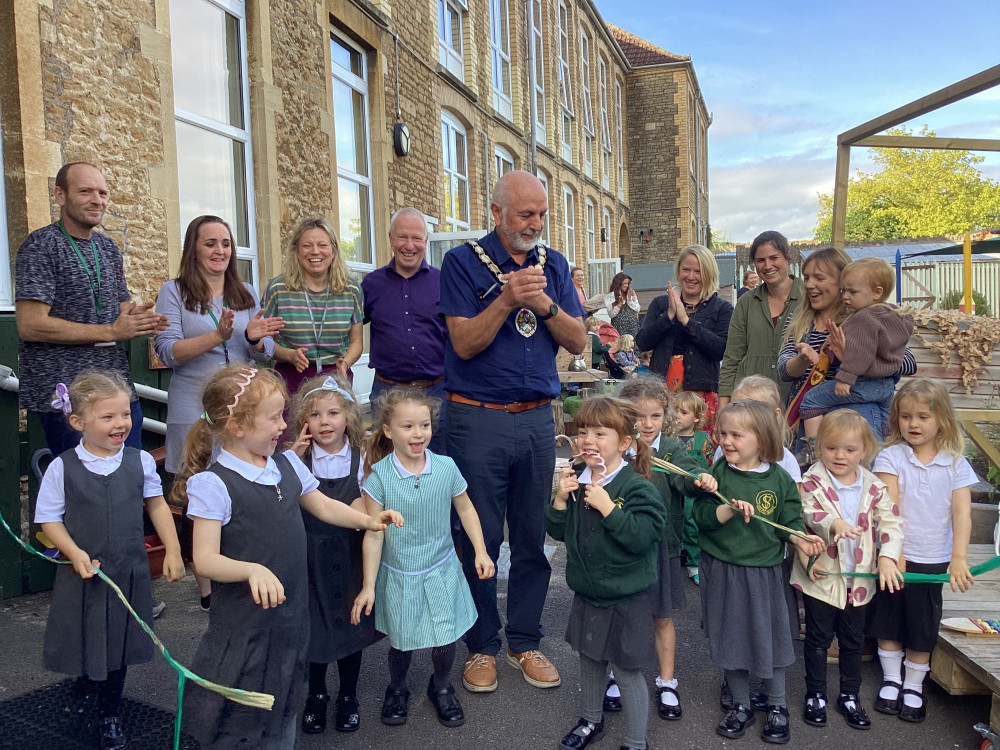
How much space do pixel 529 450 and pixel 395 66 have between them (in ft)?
25.3

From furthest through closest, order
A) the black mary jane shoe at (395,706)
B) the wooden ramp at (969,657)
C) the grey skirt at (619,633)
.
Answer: the black mary jane shoe at (395,706), the wooden ramp at (969,657), the grey skirt at (619,633)

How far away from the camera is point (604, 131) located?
25.7m

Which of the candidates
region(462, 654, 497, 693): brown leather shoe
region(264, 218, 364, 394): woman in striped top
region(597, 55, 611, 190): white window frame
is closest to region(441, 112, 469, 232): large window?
region(264, 218, 364, 394): woman in striped top

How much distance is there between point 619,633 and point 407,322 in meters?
2.11

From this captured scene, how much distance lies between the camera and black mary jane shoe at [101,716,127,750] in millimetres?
2799

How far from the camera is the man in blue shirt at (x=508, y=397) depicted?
129 inches

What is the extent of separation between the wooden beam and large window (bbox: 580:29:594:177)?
17047 millimetres

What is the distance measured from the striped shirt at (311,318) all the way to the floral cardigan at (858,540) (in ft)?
7.71

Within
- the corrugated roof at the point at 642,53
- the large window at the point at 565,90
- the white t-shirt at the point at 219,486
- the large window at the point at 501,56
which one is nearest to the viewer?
the white t-shirt at the point at 219,486

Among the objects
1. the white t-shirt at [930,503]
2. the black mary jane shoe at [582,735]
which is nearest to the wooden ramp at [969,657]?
the white t-shirt at [930,503]

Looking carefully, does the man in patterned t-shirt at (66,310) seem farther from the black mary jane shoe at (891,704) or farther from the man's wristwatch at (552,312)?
the black mary jane shoe at (891,704)

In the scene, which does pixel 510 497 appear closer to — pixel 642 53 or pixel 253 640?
pixel 253 640

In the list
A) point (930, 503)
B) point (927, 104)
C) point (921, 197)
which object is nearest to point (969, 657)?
point (930, 503)

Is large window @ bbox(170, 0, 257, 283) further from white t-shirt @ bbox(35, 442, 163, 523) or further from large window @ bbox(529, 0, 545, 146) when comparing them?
large window @ bbox(529, 0, 545, 146)
